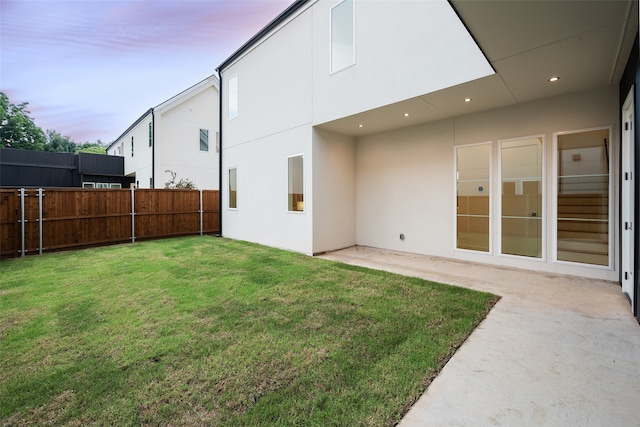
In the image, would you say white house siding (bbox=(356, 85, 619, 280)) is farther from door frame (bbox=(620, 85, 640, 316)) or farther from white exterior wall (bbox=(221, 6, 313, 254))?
white exterior wall (bbox=(221, 6, 313, 254))

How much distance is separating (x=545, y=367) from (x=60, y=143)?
48.5 m

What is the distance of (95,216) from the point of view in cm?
840

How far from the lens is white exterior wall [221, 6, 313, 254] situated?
276 inches

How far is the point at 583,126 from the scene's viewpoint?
189 inches

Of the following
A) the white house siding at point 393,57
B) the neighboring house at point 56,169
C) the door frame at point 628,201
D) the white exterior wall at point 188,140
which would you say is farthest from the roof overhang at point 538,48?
the neighboring house at point 56,169

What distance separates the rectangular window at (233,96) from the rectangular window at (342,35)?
4.37m

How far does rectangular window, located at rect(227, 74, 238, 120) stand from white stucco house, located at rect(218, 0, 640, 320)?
487mm

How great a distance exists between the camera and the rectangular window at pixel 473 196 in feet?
19.3

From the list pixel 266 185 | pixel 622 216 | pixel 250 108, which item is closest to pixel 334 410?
pixel 622 216

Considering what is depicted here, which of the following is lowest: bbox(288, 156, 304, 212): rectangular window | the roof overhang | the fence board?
the fence board

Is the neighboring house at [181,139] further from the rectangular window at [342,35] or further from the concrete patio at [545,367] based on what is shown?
the concrete patio at [545,367]

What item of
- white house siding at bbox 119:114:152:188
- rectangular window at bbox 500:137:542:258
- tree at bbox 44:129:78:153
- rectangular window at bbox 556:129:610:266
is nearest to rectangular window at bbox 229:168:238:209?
white house siding at bbox 119:114:152:188

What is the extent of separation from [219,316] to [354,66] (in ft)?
17.9

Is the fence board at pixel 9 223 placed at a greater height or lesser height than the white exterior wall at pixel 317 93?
lesser
